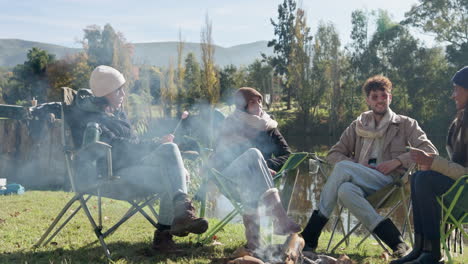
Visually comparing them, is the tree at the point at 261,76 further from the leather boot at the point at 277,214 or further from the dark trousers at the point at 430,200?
the dark trousers at the point at 430,200

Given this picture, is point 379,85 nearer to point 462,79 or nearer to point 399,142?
point 399,142

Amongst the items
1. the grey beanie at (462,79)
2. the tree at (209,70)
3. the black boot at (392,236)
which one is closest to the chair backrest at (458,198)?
the black boot at (392,236)

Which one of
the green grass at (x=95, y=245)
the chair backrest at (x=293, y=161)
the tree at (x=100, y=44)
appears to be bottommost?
the green grass at (x=95, y=245)

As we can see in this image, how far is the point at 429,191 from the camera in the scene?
2275 millimetres

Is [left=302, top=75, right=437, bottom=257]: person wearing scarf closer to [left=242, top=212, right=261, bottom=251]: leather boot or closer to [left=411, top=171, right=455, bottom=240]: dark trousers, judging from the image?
[left=411, top=171, right=455, bottom=240]: dark trousers

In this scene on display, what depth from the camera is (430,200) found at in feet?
7.44

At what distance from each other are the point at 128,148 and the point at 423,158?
170cm

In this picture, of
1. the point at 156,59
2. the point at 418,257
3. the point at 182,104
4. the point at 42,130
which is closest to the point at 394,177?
the point at 418,257

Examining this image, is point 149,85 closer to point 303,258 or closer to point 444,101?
point 444,101

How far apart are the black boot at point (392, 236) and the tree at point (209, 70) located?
20.2 metres

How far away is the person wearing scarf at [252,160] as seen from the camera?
2451 mm

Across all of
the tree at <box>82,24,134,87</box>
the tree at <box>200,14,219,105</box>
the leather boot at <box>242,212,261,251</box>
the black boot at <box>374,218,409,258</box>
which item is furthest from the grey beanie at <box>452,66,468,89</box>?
the tree at <box>82,24,134,87</box>

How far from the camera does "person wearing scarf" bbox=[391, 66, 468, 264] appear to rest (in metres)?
2.24

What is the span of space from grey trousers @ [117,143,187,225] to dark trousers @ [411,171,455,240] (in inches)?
49.9
